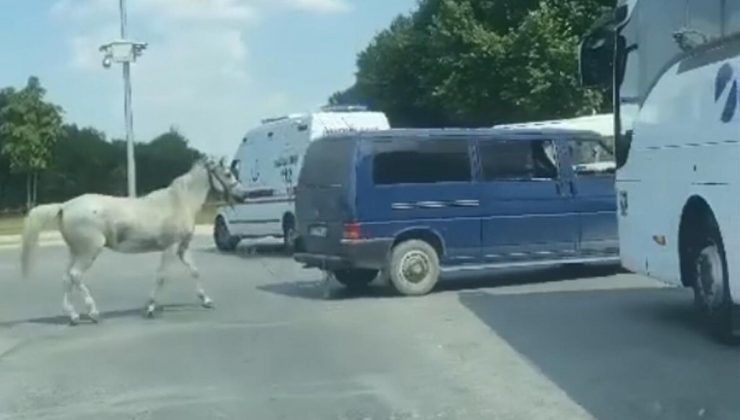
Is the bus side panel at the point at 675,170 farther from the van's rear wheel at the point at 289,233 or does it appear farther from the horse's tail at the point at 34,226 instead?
the van's rear wheel at the point at 289,233

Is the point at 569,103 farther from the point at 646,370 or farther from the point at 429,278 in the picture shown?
the point at 646,370

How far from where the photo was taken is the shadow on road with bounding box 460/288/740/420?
10031mm

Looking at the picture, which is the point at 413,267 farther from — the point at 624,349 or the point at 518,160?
the point at 624,349

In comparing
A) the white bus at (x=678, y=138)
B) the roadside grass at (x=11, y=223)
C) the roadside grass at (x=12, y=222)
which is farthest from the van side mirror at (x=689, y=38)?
the roadside grass at (x=11, y=223)

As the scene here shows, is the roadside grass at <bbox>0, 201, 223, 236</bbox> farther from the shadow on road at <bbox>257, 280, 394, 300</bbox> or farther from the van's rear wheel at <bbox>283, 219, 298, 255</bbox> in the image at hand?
the shadow on road at <bbox>257, 280, 394, 300</bbox>

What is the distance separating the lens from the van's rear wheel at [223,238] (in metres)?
31.0

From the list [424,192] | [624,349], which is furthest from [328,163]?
[624,349]

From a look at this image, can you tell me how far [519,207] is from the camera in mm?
19312

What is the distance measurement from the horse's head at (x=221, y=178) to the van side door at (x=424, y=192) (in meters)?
1.76

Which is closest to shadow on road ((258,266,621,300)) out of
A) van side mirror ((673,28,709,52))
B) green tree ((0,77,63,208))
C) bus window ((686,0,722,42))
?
van side mirror ((673,28,709,52))

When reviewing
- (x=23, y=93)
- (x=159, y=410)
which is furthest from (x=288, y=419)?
(x=23, y=93)

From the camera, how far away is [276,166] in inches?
1144

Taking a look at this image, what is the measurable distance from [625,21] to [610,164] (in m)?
5.61

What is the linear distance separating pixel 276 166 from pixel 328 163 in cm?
1016
